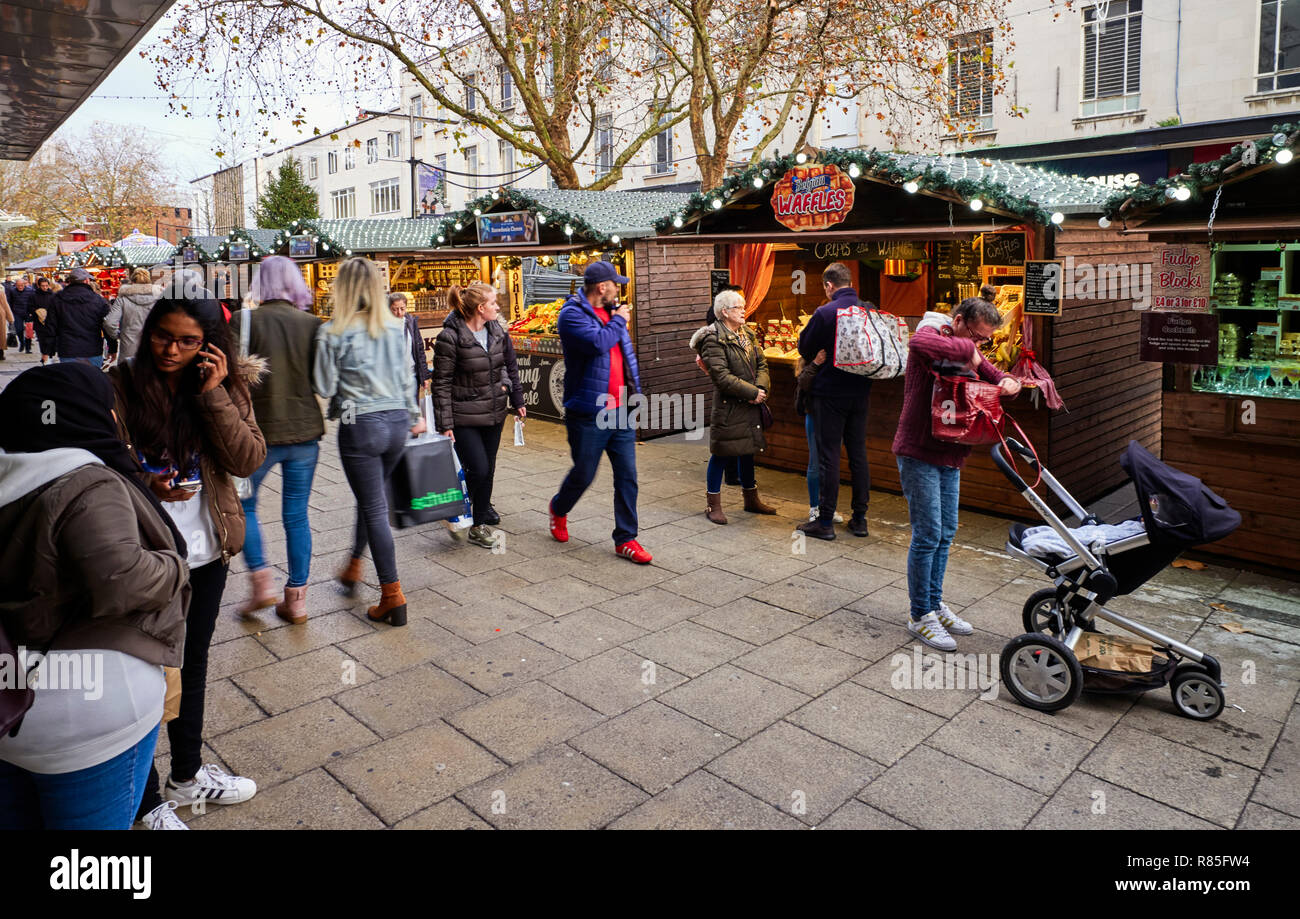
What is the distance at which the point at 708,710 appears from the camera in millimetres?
4320

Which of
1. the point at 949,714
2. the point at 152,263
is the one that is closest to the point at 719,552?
the point at 949,714

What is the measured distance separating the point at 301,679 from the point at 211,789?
115cm

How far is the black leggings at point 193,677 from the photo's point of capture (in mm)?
3309

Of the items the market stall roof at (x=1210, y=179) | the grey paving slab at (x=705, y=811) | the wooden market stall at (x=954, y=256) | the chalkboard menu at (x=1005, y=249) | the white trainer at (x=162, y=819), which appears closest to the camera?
the white trainer at (x=162, y=819)

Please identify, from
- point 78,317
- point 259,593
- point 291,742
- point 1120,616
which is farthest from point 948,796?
point 78,317

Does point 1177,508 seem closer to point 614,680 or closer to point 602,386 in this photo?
point 614,680

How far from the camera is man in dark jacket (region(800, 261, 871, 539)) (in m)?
6.88

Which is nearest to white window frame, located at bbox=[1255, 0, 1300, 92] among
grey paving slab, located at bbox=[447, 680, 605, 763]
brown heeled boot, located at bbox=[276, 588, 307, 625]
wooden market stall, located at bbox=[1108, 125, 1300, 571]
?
wooden market stall, located at bbox=[1108, 125, 1300, 571]

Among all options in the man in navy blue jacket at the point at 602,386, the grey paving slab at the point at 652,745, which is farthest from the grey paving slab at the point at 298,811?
the man in navy blue jacket at the point at 602,386

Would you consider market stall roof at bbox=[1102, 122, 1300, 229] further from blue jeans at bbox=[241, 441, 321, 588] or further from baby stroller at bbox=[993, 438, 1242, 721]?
blue jeans at bbox=[241, 441, 321, 588]

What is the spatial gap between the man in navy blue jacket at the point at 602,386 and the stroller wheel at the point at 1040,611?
2.55m

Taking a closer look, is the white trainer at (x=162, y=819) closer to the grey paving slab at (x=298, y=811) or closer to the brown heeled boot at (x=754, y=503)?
the grey paving slab at (x=298, y=811)

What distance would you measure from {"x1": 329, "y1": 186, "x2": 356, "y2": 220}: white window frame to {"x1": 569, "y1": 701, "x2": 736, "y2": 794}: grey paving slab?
49881mm
